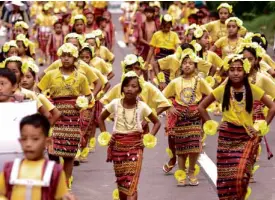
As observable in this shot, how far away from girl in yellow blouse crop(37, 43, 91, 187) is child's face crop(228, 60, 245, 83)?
7.31 ft

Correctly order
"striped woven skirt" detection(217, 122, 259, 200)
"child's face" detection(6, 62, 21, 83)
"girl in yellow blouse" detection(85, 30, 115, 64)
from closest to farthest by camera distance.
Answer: "striped woven skirt" detection(217, 122, 259, 200), "child's face" detection(6, 62, 21, 83), "girl in yellow blouse" detection(85, 30, 115, 64)

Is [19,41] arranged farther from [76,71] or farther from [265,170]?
[265,170]

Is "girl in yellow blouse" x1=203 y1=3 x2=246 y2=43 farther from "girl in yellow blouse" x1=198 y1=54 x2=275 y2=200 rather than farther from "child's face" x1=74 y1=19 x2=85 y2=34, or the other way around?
"girl in yellow blouse" x1=198 y1=54 x2=275 y2=200

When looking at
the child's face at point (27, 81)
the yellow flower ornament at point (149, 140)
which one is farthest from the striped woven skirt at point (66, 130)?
the yellow flower ornament at point (149, 140)

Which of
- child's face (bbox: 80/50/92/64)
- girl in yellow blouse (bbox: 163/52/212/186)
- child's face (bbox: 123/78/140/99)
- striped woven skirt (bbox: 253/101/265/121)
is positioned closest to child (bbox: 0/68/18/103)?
child's face (bbox: 123/78/140/99)

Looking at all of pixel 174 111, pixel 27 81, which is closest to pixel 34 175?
pixel 27 81

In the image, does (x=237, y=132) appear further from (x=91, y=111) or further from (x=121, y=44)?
(x=121, y=44)

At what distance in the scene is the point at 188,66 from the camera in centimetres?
1227

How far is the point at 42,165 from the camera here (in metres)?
6.98

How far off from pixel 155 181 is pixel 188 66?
1.40m

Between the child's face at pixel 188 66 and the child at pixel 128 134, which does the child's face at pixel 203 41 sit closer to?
the child's face at pixel 188 66

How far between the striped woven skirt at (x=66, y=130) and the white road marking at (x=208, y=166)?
67.7 inches

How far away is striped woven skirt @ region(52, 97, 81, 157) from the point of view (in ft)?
39.1

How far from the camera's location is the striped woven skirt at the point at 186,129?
1234cm
